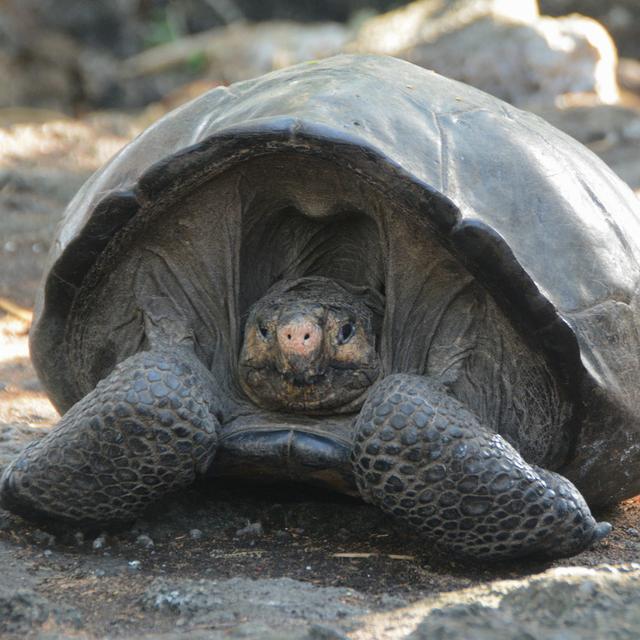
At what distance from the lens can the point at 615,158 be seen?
8.19m

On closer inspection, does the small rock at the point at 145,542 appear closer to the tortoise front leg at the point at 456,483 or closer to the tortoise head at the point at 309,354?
the tortoise head at the point at 309,354

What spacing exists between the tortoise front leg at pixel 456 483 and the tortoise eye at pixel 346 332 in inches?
12.1

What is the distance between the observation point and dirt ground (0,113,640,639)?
2.27m

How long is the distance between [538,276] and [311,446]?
654 millimetres

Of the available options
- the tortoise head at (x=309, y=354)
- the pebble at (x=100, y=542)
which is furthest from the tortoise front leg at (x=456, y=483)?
the pebble at (x=100, y=542)

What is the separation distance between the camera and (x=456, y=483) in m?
2.64

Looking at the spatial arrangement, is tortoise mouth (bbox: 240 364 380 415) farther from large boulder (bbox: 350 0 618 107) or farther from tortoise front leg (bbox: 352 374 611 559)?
large boulder (bbox: 350 0 618 107)

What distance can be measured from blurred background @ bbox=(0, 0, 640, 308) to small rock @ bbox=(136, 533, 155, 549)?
3000mm

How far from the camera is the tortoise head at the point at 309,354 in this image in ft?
9.60

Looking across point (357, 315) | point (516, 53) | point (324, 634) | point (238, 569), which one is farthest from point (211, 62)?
point (324, 634)

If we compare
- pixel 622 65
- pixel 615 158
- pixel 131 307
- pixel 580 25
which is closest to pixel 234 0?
pixel 622 65

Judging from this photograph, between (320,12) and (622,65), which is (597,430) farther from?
(320,12)

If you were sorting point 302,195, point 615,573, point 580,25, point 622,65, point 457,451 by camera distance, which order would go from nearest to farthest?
1. point 615,573
2. point 457,451
3. point 302,195
4. point 580,25
5. point 622,65

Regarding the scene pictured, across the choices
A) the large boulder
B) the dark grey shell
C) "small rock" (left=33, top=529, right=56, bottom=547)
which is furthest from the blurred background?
"small rock" (left=33, top=529, right=56, bottom=547)
